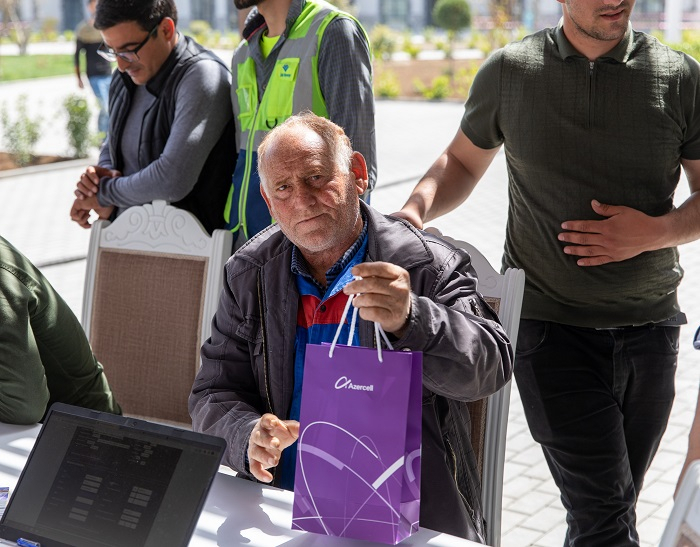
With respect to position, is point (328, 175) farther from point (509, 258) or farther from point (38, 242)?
point (38, 242)

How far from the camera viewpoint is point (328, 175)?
6.40 ft

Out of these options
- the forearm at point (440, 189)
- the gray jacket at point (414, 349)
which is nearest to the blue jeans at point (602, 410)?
the forearm at point (440, 189)

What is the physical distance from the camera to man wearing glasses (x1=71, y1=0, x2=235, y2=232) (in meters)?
3.13

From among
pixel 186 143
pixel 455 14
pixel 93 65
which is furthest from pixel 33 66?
pixel 186 143

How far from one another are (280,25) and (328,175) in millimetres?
1279

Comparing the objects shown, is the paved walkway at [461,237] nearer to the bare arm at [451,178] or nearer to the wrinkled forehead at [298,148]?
the bare arm at [451,178]

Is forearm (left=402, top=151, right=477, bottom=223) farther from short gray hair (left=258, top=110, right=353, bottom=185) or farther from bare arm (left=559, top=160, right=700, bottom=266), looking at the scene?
short gray hair (left=258, top=110, right=353, bottom=185)

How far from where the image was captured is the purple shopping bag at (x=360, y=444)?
152 cm

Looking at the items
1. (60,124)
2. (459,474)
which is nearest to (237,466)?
(459,474)

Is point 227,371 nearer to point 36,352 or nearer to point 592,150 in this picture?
point 36,352

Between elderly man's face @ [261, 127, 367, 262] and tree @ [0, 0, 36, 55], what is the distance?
1090 inches

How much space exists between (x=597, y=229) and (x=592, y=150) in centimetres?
22

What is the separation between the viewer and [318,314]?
6.40ft

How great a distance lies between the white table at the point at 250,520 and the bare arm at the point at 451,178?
911 mm
